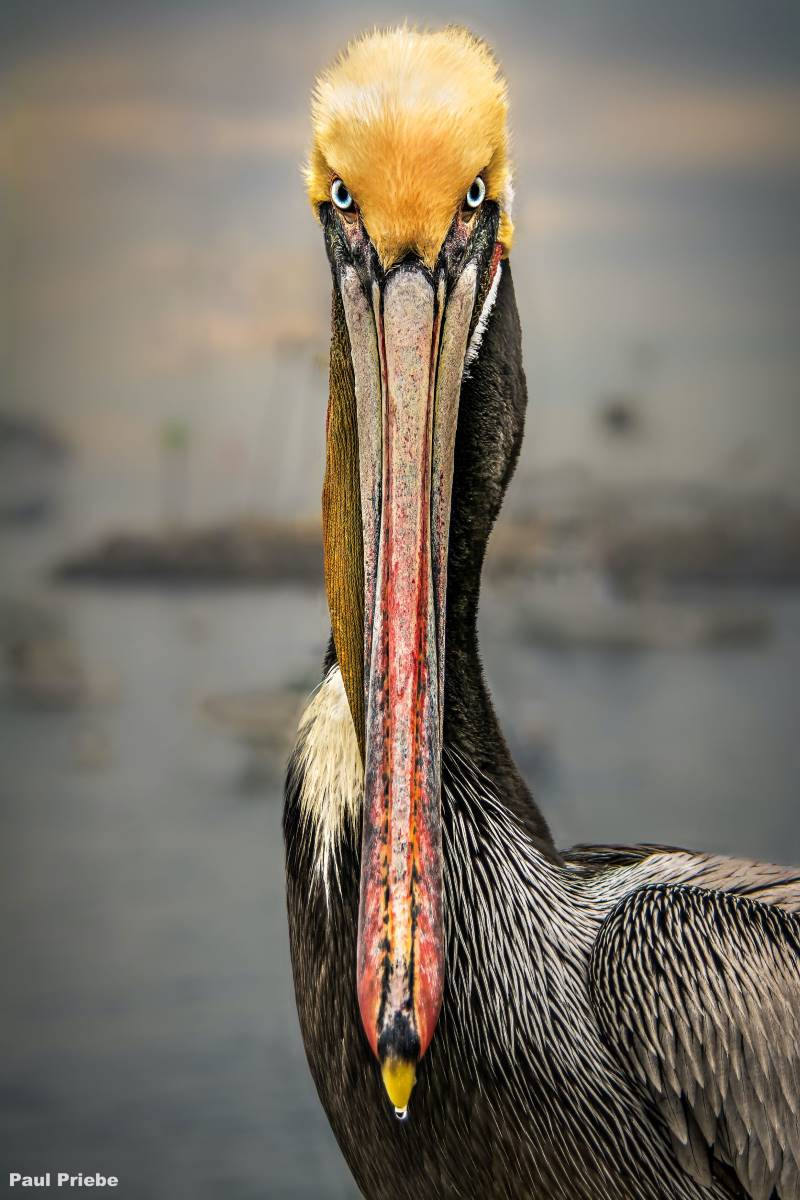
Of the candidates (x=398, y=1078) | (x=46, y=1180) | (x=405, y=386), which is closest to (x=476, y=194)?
(x=405, y=386)

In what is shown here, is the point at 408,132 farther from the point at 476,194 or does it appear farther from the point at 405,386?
the point at 405,386

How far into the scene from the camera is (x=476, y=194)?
1.84m

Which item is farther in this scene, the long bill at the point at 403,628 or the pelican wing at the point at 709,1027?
the pelican wing at the point at 709,1027

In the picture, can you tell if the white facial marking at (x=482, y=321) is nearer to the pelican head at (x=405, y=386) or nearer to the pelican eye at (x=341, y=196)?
the pelican head at (x=405, y=386)

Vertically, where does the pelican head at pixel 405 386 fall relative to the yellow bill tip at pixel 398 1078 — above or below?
above

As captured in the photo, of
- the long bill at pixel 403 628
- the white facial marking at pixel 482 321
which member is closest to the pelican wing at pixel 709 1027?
the long bill at pixel 403 628

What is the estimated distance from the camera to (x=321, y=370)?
2426 mm

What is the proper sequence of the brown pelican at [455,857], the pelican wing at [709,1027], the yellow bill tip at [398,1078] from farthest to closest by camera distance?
1. the pelican wing at [709,1027]
2. the brown pelican at [455,857]
3. the yellow bill tip at [398,1078]

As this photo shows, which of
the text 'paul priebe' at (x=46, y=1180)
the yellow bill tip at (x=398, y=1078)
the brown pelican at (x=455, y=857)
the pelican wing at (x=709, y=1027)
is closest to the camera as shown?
the yellow bill tip at (x=398, y=1078)

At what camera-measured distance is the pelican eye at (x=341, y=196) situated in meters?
1.81

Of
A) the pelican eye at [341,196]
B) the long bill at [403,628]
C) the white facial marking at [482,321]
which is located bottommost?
the long bill at [403,628]

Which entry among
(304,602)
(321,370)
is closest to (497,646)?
(304,602)

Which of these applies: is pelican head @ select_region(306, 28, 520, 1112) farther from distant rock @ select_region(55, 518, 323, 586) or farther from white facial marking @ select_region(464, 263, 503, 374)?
distant rock @ select_region(55, 518, 323, 586)

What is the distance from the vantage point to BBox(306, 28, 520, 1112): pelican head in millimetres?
1661
